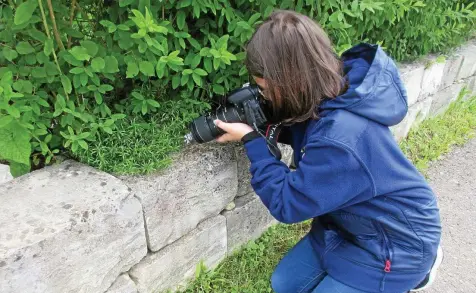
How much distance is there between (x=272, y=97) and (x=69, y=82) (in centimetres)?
82

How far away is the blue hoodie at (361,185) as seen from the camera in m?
1.75

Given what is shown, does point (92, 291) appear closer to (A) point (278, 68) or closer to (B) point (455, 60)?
(A) point (278, 68)

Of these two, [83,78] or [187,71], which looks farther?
[187,71]

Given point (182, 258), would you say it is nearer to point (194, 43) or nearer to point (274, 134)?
point (274, 134)

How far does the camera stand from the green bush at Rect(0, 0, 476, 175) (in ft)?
5.81

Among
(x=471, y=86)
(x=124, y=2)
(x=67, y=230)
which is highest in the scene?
(x=124, y=2)

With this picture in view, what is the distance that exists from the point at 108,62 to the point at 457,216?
269 centimetres

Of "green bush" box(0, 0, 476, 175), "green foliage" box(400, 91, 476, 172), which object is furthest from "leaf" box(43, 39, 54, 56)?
"green foliage" box(400, 91, 476, 172)

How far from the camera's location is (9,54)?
5.82ft

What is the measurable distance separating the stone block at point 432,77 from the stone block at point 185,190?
2.23 m

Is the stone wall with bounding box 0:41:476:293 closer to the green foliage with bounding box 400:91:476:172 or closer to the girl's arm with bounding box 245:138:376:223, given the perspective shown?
the girl's arm with bounding box 245:138:376:223

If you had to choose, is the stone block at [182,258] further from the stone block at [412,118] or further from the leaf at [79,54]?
the stone block at [412,118]

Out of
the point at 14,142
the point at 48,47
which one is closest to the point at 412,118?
the point at 48,47

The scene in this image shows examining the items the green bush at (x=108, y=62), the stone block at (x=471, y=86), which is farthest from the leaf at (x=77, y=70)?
the stone block at (x=471, y=86)
